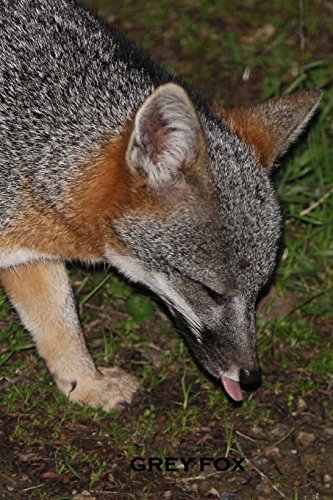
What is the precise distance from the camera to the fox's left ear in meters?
6.23

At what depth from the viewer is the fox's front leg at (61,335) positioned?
6.75 metres

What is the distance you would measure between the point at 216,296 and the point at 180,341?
1.43m

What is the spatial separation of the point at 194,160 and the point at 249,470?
200 centimetres

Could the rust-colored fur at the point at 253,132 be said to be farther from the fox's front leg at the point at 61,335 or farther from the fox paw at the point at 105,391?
the fox paw at the point at 105,391

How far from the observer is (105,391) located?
22.4 ft

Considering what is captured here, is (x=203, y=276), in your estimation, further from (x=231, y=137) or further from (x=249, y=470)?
(x=249, y=470)

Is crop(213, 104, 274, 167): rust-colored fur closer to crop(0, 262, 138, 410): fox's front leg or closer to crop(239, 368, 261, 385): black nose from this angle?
crop(239, 368, 261, 385): black nose

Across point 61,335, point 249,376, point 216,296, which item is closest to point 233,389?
point 249,376

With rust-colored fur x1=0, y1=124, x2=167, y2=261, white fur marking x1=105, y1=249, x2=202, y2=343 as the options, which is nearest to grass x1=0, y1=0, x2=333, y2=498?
white fur marking x1=105, y1=249, x2=202, y2=343

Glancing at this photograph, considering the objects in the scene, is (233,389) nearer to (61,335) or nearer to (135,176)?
(61,335)

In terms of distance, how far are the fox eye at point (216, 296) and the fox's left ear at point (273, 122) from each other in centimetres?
85

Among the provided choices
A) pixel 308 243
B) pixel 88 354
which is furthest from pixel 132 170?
pixel 308 243

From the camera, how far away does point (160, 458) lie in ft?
21.1

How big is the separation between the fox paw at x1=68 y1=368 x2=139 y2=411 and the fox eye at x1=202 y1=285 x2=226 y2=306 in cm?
125
